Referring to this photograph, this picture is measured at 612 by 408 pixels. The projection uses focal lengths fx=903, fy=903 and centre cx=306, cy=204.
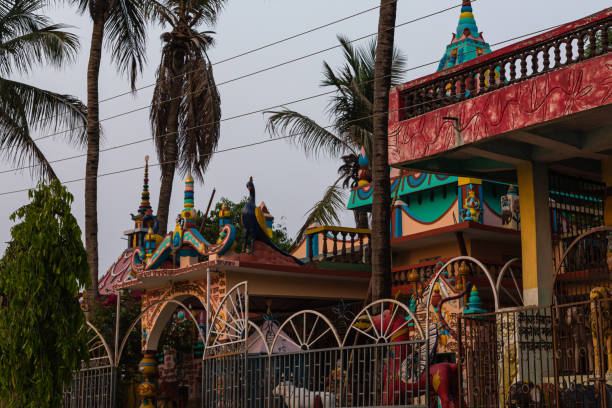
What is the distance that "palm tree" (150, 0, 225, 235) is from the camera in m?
25.9

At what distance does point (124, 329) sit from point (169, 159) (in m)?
5.88

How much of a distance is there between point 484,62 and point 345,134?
16.3 m

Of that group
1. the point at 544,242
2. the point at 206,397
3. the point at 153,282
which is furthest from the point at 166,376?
the point at 544,242

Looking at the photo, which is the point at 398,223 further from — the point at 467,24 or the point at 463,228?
the point at 467,24

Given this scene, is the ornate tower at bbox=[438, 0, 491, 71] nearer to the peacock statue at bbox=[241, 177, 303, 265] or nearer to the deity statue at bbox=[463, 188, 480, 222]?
the deity statue at bbox=[463, 188, 480, 222]

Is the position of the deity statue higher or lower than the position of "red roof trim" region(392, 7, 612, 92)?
lower

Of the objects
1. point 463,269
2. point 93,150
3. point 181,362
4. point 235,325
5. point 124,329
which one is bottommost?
point 181,362

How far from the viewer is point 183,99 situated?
26203 mm

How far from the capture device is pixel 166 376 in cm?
2209

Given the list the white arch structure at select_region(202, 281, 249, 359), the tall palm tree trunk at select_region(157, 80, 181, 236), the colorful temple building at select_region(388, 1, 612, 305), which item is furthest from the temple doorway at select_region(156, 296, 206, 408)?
the colorful temple building at select_region(388, 1, 612, 305)

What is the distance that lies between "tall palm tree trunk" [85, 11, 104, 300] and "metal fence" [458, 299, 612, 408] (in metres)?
12.6

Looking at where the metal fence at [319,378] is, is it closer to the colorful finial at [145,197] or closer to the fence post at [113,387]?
the fence post at [113,387]

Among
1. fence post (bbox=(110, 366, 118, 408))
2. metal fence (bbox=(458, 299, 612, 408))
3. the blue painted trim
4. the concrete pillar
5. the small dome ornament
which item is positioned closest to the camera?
metal fence (bbox=(458, 299, 612, 408))

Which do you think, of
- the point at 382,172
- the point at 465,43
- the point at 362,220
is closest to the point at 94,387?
the point at 382,172
